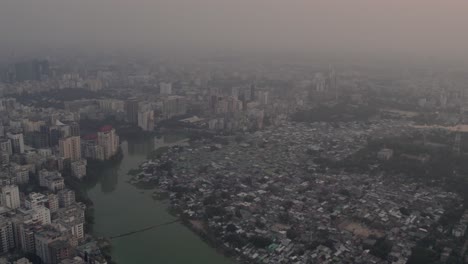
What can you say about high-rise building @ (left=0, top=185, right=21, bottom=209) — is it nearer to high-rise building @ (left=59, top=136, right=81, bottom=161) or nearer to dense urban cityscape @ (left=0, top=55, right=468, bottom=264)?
dense urban cityscape @ (left=0, top=55, right=468, bottom=264)

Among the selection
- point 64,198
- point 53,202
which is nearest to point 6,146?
point 64,198

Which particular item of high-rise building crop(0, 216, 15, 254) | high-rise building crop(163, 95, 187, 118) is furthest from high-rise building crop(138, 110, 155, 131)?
high-rise building crop(0, 216, 15, 254)

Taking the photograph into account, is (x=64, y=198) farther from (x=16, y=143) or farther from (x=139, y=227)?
(x=16, y=143)


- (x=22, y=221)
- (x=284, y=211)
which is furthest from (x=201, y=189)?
(x=22, y=221)

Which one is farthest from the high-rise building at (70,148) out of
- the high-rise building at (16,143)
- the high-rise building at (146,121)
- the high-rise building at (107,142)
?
the high-rise building at (146,121)

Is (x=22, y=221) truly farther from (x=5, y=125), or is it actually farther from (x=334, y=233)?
(x=5, y=125)

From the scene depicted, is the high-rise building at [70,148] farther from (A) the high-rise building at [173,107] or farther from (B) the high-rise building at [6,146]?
(A) the high-rise building at [173,107]
